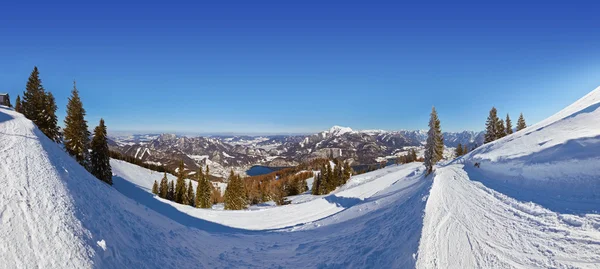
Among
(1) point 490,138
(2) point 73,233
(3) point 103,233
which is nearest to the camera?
(2) point 73,233

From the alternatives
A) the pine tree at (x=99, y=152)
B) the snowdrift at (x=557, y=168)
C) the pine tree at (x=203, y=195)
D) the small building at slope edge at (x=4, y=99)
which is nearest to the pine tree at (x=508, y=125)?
the snowdrift at (x=557, y=168)

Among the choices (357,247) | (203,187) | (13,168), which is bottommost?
(203,187)

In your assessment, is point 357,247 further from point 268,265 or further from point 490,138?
point 490,138

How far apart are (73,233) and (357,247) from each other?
1238 cm

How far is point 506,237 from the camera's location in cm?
920

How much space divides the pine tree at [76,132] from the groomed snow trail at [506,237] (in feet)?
136

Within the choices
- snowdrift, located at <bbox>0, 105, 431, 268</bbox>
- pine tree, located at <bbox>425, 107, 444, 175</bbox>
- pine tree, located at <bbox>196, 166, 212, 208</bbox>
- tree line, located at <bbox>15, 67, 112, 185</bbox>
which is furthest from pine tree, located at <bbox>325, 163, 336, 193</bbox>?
snowdrift, located at <bbox>0, 105, 431, 268</bbox>

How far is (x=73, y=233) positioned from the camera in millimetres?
9516

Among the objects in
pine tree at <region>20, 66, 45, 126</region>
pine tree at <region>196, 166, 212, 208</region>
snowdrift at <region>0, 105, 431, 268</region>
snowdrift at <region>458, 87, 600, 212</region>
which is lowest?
pine tree at <region>196, 166, 212, 208</region>

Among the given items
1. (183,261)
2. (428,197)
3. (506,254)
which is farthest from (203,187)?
(506,254)

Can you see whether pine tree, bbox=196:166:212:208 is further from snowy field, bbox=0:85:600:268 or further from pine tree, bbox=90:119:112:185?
snowy field, bbox=0:85:600:268

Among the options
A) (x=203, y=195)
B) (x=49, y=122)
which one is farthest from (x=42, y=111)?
(x=203, y=195)

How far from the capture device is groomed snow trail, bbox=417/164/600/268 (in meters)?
7.32

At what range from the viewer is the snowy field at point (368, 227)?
8.27 meters
